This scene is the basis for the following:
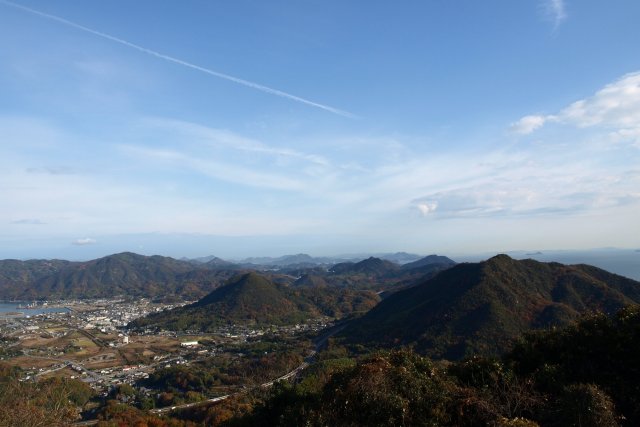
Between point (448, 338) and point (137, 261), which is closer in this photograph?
point (448, 338)

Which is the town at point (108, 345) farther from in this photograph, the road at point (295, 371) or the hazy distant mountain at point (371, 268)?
the hazy distant mountain at point (371, 268)

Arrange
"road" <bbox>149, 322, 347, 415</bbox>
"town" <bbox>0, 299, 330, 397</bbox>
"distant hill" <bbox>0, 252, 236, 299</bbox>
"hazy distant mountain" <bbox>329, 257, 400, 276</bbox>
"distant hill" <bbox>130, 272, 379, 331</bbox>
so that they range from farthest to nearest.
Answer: "hazy distant mountain" <bbox>329, 257, 400, 276</bbox> < "distant hill" <bbox>0, 252, 236, 299</bbox> < "distant hill" <bbox>130, 272, 379, 331</bbox> < "town" <bbox>0, 299, 330, 397</bbox> < "road" <bbox>149, 322, 347, 415</bbox>

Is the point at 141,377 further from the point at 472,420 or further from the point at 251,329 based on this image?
the point at 472,420

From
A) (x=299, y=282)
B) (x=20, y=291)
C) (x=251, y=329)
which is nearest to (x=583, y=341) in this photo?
(x=251, y=329)

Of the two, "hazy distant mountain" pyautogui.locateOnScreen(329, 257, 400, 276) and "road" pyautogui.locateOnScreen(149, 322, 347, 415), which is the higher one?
"hazy distant mountain" pyautogui.locateOnScreen(329, 257, 400, 276)

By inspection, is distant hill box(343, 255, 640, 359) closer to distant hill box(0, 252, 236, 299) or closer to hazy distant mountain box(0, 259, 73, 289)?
distant hill box(0, 252, 236, 299)

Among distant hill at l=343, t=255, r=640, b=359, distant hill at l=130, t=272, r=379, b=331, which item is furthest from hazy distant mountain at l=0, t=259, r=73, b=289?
distant hill at l=343, t=255, r=640, b=359

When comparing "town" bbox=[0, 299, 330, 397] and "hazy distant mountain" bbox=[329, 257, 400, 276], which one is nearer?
"town" bbox=[0, 299, 330, 397]
